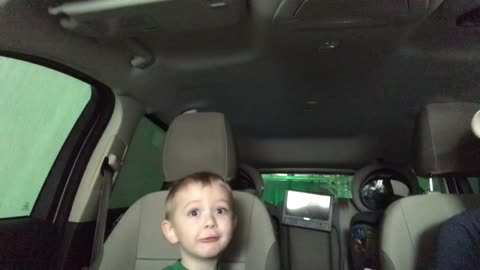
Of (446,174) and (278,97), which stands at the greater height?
(278,97)

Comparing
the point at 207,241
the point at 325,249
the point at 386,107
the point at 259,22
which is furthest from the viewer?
the point at 325,249

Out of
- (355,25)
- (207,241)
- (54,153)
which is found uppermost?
(355,25)

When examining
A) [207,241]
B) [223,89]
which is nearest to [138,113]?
[223,89]

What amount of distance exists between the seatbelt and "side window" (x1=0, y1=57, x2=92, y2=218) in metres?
0.28

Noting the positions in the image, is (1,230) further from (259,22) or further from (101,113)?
(259,22)

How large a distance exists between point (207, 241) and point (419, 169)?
1036mm

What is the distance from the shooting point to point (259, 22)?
1.72 meters

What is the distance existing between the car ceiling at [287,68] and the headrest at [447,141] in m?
0.38

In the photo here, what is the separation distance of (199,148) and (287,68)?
69cm

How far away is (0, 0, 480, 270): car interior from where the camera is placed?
158 cm

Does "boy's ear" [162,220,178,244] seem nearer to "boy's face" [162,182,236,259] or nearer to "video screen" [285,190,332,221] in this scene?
"boy's face" [162,182,236,259]

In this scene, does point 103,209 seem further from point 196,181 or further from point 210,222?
point 210,222

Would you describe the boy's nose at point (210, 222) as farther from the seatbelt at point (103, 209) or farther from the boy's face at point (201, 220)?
the seatbelt at point (103, 209)

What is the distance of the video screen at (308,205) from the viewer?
2744 millimetres
